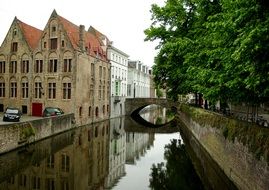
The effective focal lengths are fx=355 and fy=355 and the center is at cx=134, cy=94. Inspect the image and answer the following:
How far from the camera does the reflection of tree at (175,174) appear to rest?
18359mm

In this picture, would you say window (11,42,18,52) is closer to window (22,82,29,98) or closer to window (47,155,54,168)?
window (22,82,29,98)

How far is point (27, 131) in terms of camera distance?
26.8 metres

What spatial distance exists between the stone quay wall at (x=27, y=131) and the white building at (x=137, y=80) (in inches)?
1634

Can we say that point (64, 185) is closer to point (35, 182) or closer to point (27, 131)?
point (35, 182)

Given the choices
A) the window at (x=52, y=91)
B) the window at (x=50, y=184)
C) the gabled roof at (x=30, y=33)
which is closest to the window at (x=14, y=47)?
the gabled roof at (x=30, y=33)

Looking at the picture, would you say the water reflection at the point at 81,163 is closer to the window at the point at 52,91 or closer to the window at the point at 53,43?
the window at the point at 52,91

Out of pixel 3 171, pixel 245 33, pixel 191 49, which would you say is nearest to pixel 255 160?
pixel 245 33

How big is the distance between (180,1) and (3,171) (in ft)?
70.4

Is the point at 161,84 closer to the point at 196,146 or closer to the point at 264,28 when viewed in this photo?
the point at 196,146

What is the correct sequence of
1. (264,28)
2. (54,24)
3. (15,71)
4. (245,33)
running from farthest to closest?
1. (15,71)
2. (54,24)
3. (245,33)
4. (264,28)

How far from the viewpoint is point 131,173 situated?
21.3 m

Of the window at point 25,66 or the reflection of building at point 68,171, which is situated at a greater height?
the window at point 25,66

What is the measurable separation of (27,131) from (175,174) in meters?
12.1

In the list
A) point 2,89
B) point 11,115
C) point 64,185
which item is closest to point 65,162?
point 64,185
